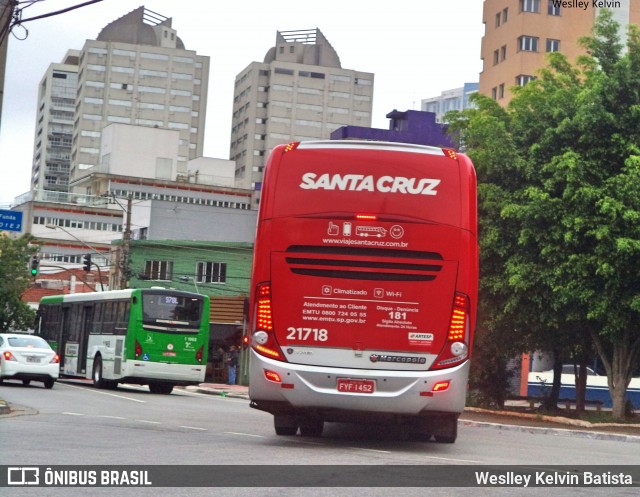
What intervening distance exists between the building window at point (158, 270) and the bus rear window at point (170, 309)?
34736mm

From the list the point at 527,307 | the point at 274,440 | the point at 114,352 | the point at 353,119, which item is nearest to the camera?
the point at 274,440

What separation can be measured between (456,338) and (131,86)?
148 metres

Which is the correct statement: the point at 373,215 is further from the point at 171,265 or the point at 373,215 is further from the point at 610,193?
the point at 171,265

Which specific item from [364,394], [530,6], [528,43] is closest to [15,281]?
[528,43]

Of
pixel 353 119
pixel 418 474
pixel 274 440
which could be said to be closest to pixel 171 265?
pixel 274 440

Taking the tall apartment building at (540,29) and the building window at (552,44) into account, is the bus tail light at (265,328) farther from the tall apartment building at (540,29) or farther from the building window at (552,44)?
the building window at (552,44)

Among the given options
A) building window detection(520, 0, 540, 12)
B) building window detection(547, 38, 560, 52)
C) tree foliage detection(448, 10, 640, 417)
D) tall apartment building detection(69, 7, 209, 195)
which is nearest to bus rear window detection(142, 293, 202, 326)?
tree foliage detection(448, 10, 640, 417)

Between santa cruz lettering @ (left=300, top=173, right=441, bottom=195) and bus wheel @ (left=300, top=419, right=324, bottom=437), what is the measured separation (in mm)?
3910

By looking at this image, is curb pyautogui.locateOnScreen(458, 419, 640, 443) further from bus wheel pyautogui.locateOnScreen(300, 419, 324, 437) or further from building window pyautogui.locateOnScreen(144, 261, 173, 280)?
building window pyautogui.locateOnScreen(144, 261, 173, 280)

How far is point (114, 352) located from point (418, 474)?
78.3 feet

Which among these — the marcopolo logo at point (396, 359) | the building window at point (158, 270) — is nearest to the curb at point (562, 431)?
the marcopolo logo at point (396, 359)

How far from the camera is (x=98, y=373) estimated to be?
36250mm

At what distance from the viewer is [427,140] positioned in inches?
3600

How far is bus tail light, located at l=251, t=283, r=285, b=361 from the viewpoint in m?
15.0
